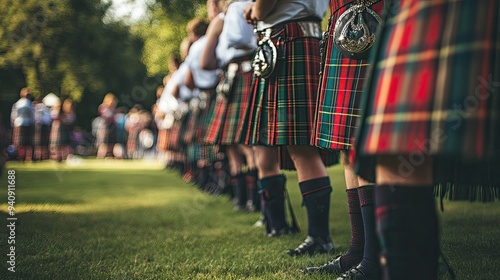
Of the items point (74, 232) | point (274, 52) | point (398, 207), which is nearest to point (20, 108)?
point (74, 232)

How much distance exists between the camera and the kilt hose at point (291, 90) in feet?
8.46

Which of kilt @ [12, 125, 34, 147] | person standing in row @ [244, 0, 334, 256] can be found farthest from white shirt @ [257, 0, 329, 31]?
kilt @ [12, 125, 34, 147]

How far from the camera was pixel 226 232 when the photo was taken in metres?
3.44

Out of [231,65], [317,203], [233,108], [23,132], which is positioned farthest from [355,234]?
[23,132]

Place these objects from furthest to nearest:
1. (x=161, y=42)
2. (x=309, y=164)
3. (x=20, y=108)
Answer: (x=161, y=42)
(x=20, y=108)
(x=309, y=164)

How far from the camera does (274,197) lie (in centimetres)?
321

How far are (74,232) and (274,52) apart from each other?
1.74 meters

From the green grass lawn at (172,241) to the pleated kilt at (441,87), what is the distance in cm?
Result: 116

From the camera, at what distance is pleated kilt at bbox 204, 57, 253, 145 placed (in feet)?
11.3

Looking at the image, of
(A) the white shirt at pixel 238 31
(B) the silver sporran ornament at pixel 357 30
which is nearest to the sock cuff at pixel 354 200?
(B) the silver sporran ornament at pixel 357 30

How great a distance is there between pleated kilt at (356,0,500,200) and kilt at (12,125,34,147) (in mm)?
12226

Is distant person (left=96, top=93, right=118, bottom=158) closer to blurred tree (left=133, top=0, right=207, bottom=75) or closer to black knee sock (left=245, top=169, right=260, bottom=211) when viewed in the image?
blurred tree (left=133, top=0, right=207, bottom=75)

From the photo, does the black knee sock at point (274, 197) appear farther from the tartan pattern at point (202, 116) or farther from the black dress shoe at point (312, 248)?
the tartan pattern at point (202, 116)

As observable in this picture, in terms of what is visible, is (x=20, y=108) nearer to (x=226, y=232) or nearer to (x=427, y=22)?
(x=226, y=232)
